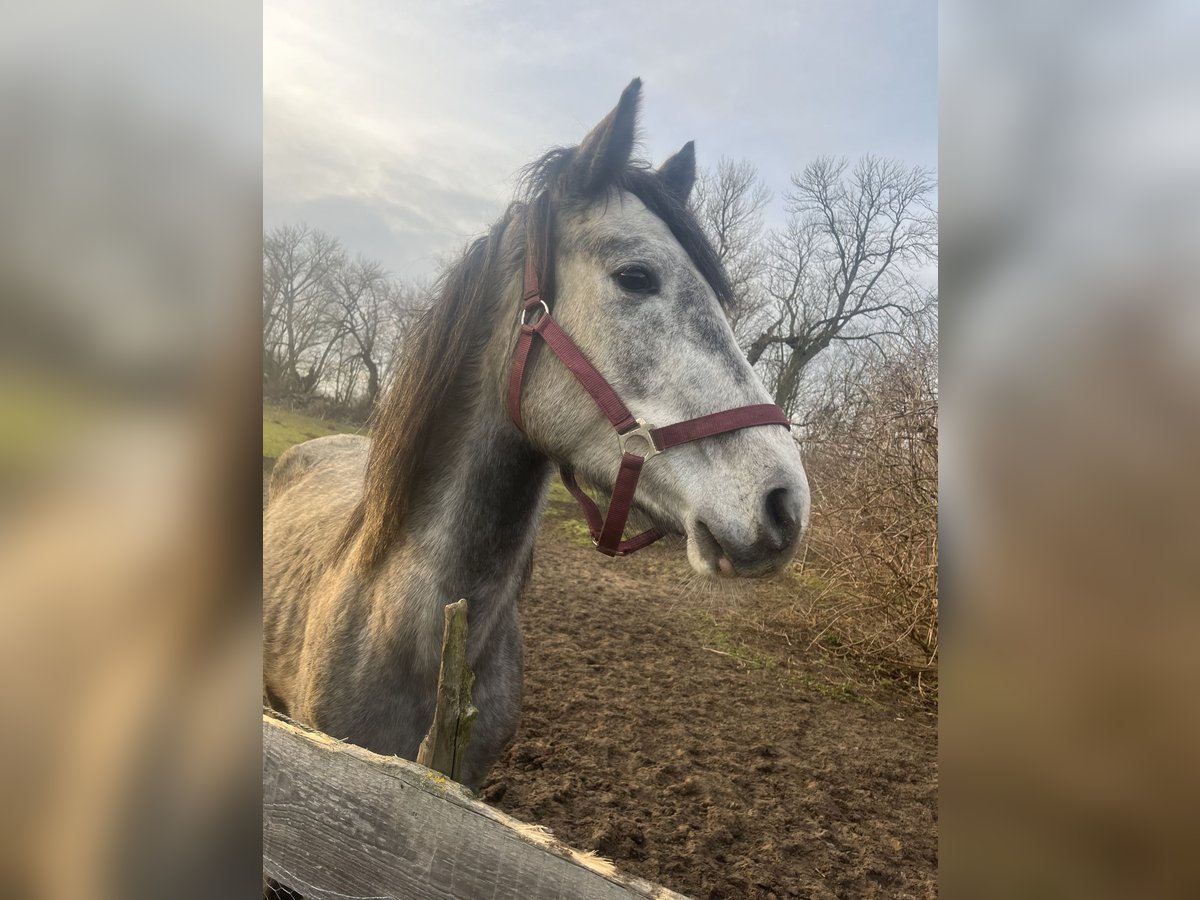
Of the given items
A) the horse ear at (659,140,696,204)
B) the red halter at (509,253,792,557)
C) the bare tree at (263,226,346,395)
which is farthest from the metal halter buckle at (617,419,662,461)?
the bare tree at (263,226,346,395)

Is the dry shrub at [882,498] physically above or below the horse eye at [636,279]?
below

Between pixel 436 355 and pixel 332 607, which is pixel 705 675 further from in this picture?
pixel 436 355

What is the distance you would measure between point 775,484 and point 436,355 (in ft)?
2.40

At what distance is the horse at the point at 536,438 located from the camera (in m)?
0.97

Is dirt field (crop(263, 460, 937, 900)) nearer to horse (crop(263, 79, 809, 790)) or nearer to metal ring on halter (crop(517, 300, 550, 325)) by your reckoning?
horse (crop(263, 79, 809, 790))

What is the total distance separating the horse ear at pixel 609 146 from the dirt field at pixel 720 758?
2.45 feet

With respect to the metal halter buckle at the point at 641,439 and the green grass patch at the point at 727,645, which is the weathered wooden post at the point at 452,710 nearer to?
the metal halter buckle at the point at 641,439

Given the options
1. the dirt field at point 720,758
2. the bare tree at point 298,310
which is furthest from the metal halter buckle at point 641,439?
the bare tree at point 298,310

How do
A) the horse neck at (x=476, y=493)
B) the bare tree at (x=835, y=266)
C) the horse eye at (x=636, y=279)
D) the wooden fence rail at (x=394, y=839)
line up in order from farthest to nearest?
the bare tree at (x=835, y=266)
the horse neck at (x=476, y=493)
the horse eye at (x=636, y=279)
the wooden fence rail at (x=394, y=839)

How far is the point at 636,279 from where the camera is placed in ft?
3.54

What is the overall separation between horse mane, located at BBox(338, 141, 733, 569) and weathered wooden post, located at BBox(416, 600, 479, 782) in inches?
15.1
